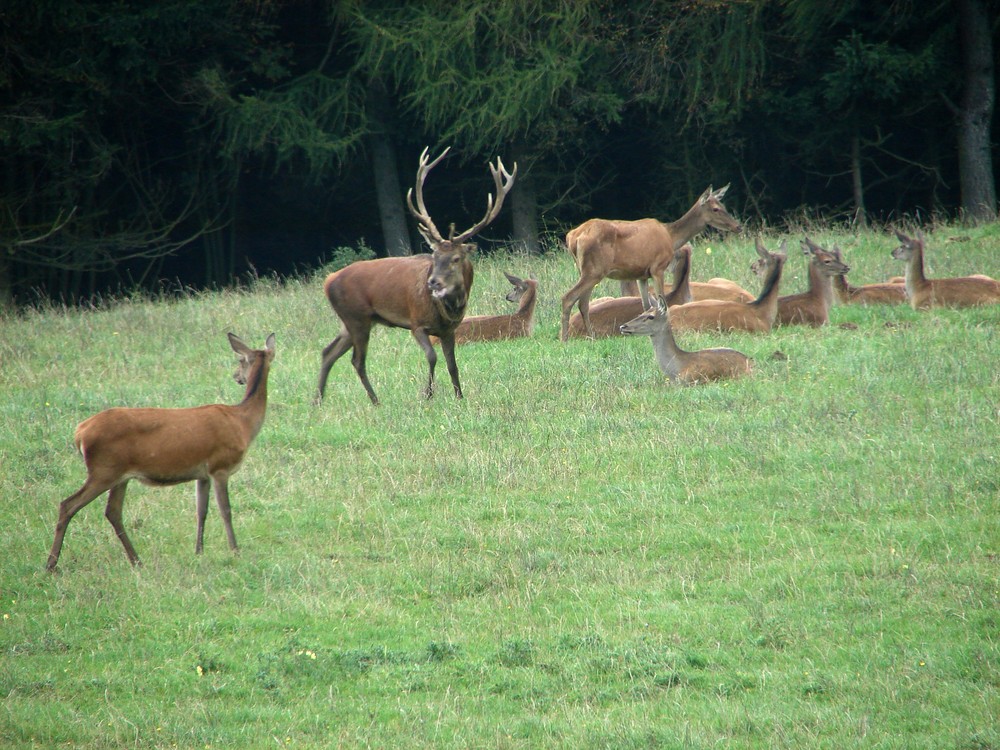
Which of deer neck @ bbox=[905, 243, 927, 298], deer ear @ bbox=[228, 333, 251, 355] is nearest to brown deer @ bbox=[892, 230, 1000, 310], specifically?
deer neck @ bbox=[905, 243, 927, 298]

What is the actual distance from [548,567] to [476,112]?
16843mm

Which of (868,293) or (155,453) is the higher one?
(868,293)

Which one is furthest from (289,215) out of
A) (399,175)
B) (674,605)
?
(674,605)

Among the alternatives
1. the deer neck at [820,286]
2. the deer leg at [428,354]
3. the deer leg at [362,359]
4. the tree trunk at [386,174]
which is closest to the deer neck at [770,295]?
the deer neck at [820,286]

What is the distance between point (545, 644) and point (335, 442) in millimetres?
4050

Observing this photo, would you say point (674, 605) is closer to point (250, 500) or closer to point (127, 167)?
point (250, 500)

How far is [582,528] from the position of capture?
757cm

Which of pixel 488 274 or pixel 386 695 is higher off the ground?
pixel 488 274

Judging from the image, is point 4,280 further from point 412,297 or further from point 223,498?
point 223,498

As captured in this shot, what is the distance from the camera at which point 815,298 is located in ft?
42.9

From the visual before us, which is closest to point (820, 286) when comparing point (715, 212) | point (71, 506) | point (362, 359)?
point (715, 212)

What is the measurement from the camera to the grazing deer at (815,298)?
12.9 metres

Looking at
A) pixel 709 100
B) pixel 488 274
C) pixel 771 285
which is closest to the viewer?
pixel 771 285

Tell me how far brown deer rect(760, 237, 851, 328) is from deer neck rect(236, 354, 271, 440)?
6.67 metres
